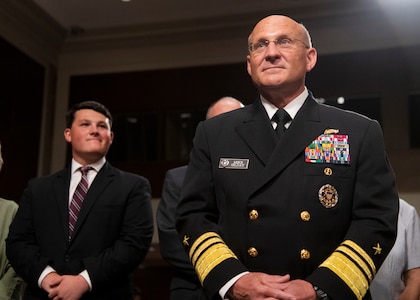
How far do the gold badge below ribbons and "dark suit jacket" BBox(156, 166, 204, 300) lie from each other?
2.64ft

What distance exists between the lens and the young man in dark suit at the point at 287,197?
1.44m

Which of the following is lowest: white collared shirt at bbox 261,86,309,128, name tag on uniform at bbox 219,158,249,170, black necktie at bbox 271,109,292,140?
name tag on uniform at bbox 219,158,249,170

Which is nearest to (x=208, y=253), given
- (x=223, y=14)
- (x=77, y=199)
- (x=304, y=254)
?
(x=304, y=254)

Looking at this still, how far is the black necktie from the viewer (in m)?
1.66

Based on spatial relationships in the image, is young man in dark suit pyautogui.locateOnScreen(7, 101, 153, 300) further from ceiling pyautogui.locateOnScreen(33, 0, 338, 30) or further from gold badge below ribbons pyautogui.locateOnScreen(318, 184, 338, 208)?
ceiling pyautogui.locateOnScreen(33, 0, 338, 30)

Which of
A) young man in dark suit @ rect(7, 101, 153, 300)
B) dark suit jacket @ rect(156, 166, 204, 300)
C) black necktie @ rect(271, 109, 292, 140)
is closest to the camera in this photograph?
black necktie @ rect(271, 109, 292, 140)

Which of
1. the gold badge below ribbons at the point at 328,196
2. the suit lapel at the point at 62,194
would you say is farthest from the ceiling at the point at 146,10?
the gold badge below ribbons at the point at 328,196

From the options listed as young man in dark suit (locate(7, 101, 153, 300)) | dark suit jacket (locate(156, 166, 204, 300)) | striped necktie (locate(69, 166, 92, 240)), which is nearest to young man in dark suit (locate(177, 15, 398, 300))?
dark suit jacket (locate(156, 166, 204, 300))

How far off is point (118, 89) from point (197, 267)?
206 inches

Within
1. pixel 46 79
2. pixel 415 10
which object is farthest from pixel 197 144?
pixel 46 79

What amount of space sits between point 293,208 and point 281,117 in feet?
1.01

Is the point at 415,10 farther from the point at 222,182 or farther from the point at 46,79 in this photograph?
the point at 222,182

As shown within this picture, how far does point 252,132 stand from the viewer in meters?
1.67

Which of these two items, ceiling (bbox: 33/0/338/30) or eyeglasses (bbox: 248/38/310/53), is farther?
ceiling (bbox: 33/0/338/30)
